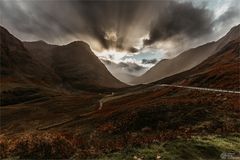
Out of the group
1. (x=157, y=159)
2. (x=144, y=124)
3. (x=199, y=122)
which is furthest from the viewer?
(x=144, y=124)

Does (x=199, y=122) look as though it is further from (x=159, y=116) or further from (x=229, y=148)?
(x=229, y=148)

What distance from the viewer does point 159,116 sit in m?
40.4

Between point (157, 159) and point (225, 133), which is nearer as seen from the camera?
point (157, 159)

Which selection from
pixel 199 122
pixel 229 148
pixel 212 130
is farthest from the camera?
pixel 199 122

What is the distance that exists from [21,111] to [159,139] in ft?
357

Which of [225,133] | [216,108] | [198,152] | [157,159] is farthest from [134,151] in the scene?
[216,108]

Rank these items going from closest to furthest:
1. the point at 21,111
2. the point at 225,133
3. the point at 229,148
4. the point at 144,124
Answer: the point at 229,148 → the point at 225,133 → the point at 144,124 → the point at 21,111

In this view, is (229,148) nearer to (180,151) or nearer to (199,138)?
(199,138)

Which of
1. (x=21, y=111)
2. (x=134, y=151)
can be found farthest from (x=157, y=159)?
(x=21, y=111)

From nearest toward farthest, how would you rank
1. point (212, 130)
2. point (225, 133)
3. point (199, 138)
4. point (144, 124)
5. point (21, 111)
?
point (199, 138) → point (225, 133) → point (212, 130) → point (144, 124) → point (21, 111)

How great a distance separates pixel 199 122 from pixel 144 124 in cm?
717

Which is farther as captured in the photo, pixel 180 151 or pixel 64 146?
pixel 64 146

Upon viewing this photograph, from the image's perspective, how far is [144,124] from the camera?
3853 cm

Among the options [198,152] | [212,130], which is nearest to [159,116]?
[212,130]
